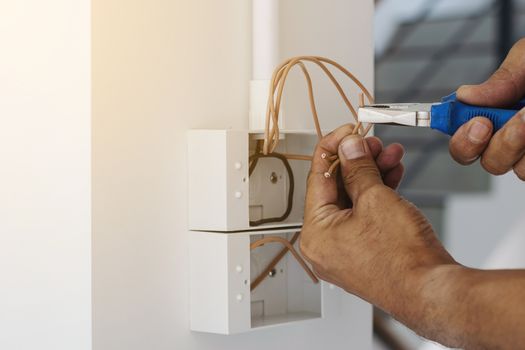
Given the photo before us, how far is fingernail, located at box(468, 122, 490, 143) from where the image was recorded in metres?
0.86

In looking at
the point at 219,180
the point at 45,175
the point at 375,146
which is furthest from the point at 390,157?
the point at 45,175

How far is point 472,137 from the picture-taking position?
0.86 meters

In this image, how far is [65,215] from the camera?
102 centimetres

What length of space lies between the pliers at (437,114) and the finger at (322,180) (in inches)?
2.5

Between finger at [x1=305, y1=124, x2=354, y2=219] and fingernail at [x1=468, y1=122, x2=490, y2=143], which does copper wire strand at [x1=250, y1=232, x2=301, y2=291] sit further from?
fingernail at [x1=468, y1=122, x2=490, y2=143]

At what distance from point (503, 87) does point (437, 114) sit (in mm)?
116

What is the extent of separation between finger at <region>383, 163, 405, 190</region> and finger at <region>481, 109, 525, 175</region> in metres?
0.09

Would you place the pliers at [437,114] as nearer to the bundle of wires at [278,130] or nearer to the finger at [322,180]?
the finger at [322,180]

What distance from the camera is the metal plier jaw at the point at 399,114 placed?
835 millimetres

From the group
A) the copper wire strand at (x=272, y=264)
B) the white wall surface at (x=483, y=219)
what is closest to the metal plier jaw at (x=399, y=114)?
the copper wire strand at (x=272, y=264)

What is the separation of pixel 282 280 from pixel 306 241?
37cm

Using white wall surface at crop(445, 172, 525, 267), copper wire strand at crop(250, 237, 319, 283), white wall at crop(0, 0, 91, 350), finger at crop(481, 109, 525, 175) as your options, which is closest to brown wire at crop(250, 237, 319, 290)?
copper wire strand at crop(250, 237, 319, 283)

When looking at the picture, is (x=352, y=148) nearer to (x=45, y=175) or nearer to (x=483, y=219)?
(x=45, y=175)

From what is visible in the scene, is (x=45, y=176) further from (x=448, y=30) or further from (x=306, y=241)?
(x=448, y=30)
